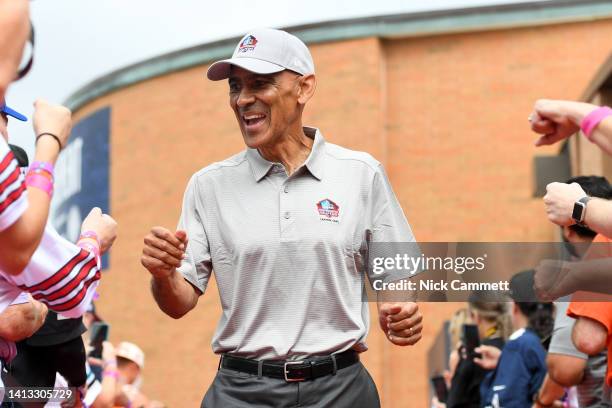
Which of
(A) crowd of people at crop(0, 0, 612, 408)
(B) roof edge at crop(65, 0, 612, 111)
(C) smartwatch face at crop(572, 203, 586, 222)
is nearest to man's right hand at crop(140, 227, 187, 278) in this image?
(A) crowd of people at crop(0, 0, 612, 408)

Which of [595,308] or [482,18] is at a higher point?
[482,18]

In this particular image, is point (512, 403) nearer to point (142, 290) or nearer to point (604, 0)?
point (604, 0)

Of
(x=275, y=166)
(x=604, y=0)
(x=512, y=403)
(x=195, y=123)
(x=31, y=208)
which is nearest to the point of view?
(x=31, y=208)

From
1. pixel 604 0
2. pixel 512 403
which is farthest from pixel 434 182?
pixel 512 403

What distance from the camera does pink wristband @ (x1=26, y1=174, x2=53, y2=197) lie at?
10.5ft

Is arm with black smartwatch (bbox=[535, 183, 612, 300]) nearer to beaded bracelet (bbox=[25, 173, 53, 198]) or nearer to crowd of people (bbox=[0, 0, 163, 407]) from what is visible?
crowd of people (bbox=[0, 0, 163, 407])

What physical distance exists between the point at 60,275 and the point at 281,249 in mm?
1333

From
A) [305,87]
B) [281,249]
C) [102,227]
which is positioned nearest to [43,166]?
[102,227]

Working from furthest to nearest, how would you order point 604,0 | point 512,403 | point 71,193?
1. point 71,193
2. point 604,0
3. point 512,403

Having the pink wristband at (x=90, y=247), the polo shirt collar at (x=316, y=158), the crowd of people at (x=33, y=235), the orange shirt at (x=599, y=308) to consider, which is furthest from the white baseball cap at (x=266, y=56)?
the orange shirt at (x=599, y=308)

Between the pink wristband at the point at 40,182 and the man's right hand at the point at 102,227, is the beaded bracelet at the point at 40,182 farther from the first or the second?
the man's right hand at the point at 102,227

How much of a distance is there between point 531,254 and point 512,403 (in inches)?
105

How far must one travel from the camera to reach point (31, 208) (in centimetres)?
310

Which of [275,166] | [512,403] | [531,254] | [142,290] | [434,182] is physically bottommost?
[512,403]
